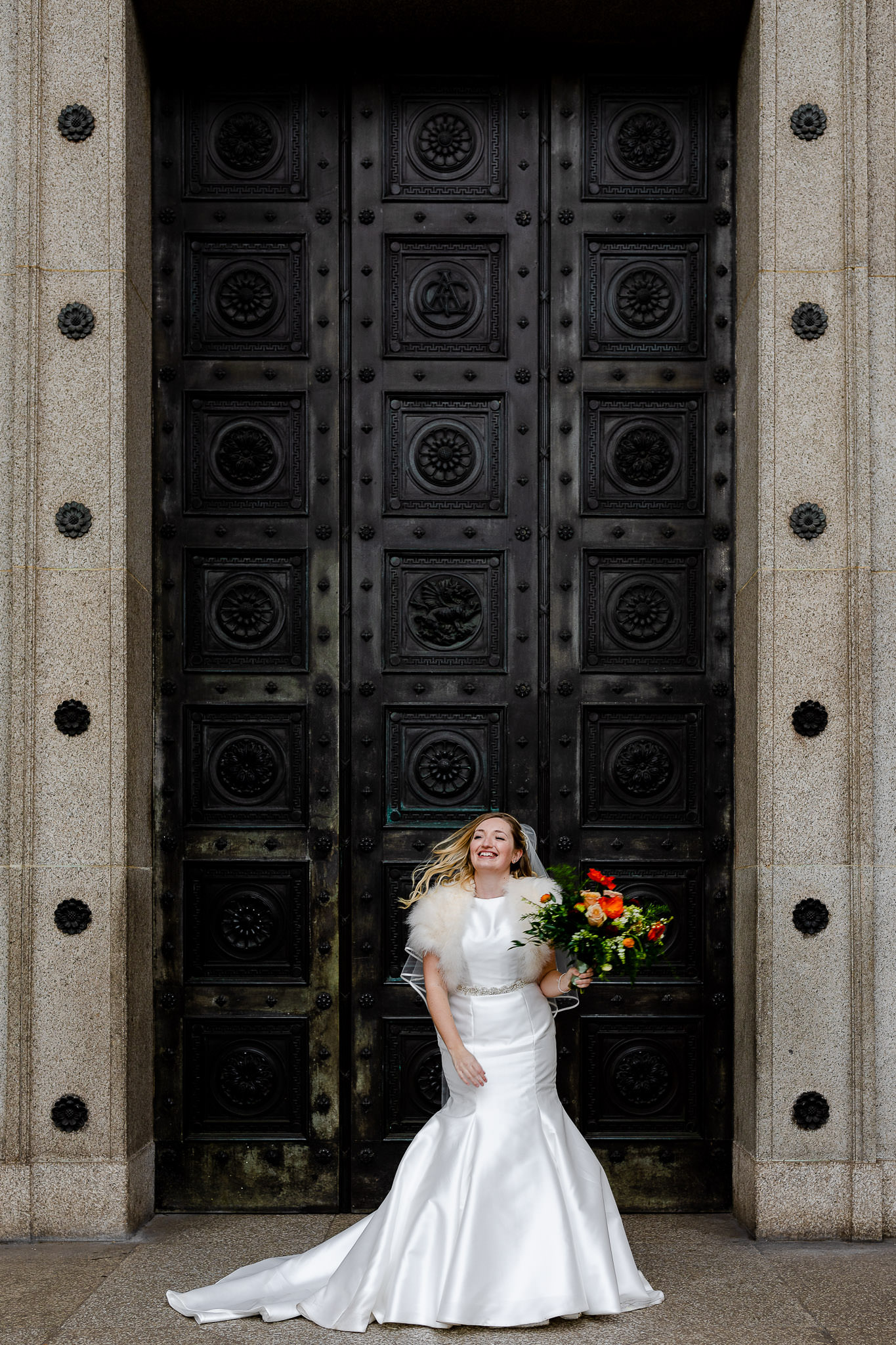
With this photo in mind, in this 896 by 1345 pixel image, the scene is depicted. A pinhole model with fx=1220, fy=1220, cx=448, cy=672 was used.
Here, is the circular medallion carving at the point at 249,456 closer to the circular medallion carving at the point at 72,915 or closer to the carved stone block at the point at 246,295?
the carved stone block at the point at 246,295

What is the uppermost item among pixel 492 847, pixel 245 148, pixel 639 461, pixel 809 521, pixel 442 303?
pixel 245 148

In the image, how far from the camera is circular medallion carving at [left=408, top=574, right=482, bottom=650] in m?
6.67

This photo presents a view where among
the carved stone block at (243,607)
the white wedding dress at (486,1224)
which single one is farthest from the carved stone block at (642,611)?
the white wedding dress at (486,1224)

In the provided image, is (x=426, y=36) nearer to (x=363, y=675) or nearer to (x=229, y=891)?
(x=363, y=675)

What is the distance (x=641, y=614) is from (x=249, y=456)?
2323mm

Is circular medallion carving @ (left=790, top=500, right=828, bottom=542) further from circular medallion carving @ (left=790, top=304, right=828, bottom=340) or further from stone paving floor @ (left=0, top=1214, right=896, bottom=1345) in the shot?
stone paving floor @ (left=0, top=1214, right=896, bottom=1345)

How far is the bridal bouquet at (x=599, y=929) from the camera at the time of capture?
4848 millimetres

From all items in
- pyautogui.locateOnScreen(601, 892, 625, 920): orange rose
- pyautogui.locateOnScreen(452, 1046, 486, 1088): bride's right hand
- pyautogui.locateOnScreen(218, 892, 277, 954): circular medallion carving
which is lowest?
pyautogui.locateOnScreen(452, 1046, 486, 1088): bride's right hand

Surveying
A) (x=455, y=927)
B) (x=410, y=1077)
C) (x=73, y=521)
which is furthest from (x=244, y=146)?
(x=410, y=1077)

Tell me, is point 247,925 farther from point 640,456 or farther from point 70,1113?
point 640,456

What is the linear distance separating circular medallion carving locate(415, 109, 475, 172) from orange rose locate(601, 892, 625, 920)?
4192 millimetres

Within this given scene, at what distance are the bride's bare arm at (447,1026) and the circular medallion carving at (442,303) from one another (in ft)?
11.4

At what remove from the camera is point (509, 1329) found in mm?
4852

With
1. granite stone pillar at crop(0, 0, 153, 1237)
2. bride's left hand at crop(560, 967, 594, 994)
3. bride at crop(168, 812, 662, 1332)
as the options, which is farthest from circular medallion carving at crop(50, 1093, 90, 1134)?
bride's left hand at crop(560, 967, 594, 994)
